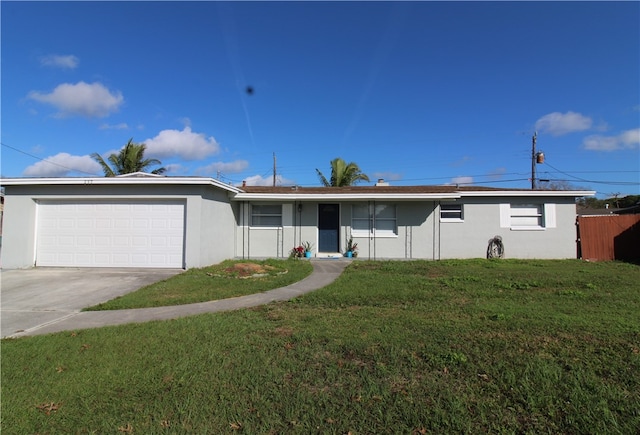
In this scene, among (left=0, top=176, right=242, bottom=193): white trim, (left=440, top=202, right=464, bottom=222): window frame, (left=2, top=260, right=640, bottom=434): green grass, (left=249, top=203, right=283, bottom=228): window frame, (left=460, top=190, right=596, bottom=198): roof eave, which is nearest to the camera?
(left=2, top=260, right=640, bottom=434): green grass

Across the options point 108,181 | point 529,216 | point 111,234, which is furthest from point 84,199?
point 529,216

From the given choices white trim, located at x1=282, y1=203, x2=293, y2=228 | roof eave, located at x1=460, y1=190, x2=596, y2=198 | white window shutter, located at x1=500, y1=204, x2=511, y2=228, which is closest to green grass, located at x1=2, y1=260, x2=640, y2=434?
white trim, located at x1=282, y1=203, x2=293, y2=228

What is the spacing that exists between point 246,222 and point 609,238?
50.2ft

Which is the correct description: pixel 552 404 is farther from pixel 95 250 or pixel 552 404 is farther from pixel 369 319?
pixel 95 250

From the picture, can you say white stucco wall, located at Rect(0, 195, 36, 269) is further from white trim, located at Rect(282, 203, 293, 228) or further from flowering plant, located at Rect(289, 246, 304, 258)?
flowering plant, located at Rect(289, 246, 304, 258)

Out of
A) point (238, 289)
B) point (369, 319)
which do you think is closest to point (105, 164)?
point (238, 289)

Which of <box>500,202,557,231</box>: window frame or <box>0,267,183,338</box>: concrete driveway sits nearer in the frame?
<box>0,267,183,338</box>: concrete driveway

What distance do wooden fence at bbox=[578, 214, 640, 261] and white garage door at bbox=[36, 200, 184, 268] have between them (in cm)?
1601

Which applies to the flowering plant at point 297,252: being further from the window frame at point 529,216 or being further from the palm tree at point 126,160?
the palm tree at point 126,160

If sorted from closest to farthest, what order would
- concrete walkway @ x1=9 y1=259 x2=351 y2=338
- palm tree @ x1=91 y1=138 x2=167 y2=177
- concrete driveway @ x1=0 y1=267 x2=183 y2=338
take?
concrete walkway @ x1=9 y1=259 x2=351 y2=338, concrete driveway @ x1=0 y1=267 x2=183 y2=338, palm tree @ x1=91 y1=138 x2=167 y2=177

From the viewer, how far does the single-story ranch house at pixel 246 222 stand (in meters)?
11.4

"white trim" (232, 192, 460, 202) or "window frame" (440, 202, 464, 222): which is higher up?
"white trim" (232, 192, 460, 202)

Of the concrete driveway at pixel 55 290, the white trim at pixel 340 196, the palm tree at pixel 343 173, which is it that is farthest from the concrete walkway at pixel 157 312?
the palm tree at pixel 343 173

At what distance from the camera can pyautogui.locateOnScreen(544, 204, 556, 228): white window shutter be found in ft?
48.4
